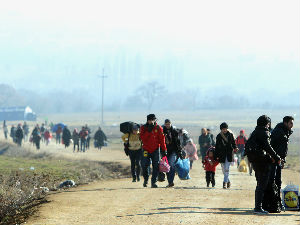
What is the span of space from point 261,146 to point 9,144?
38.1 m

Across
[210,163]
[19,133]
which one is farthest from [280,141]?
[19,133]

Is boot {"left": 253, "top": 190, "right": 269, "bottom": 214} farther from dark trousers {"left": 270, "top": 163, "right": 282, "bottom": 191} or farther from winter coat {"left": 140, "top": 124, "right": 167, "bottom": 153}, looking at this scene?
winter coat {"left": 140, "top": 124, "right": 167, "bottom": 153}

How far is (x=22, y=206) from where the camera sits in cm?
1488

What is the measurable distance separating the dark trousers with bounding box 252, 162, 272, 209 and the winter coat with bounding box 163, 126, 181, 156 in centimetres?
510

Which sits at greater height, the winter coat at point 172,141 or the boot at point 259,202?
the winter coat at point 172,141

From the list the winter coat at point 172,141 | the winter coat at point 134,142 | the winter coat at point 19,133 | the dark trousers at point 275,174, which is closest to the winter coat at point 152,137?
the winter coat at point 172,141

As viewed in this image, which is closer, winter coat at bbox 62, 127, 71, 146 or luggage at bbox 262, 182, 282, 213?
luggage at bbox 262, 182, 282, 213

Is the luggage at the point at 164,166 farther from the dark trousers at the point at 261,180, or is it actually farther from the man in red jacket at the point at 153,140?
the dark trousers at the point at 261,180

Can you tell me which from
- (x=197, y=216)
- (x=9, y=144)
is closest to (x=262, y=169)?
(x=197, y=216)

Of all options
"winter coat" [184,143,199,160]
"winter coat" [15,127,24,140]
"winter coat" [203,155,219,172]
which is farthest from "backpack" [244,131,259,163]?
"winter coat" [15,127,24,140]

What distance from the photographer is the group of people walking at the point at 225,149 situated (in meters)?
11.7

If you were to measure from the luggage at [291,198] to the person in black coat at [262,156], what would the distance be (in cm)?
75

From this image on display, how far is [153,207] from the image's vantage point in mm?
12594

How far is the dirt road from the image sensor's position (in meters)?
11.0
